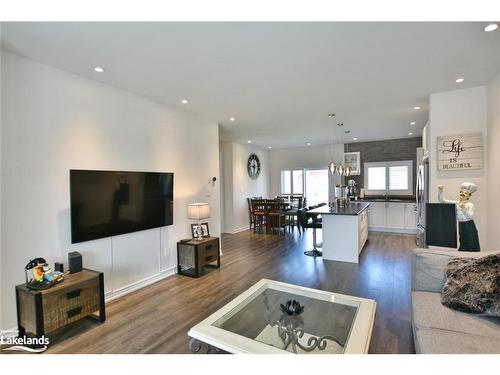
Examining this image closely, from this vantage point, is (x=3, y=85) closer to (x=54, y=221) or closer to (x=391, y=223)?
(x=54, y=221)

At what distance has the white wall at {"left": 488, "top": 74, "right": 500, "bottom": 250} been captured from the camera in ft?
9.76

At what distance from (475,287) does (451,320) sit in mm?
311

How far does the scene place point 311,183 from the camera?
891 centimetres

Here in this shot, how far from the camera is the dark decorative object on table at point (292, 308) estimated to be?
2020 mm

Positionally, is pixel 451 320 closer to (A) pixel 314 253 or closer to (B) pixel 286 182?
(A) pixel 314 253

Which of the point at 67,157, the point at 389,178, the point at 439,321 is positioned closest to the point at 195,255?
the point at 67,157

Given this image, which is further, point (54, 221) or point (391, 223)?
point (391, 223)

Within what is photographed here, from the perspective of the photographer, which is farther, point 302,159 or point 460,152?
point 302,159

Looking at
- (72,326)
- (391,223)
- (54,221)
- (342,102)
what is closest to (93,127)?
(54,221)

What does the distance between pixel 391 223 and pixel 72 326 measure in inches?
275

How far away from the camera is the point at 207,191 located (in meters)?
4.82

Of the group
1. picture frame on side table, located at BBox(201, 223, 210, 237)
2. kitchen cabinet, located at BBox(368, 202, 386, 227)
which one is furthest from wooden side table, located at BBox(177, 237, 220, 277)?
kitchen cabinet, located at BBox(368, 202, 386, 227)

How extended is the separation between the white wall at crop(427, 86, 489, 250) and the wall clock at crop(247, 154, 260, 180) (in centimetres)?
525
